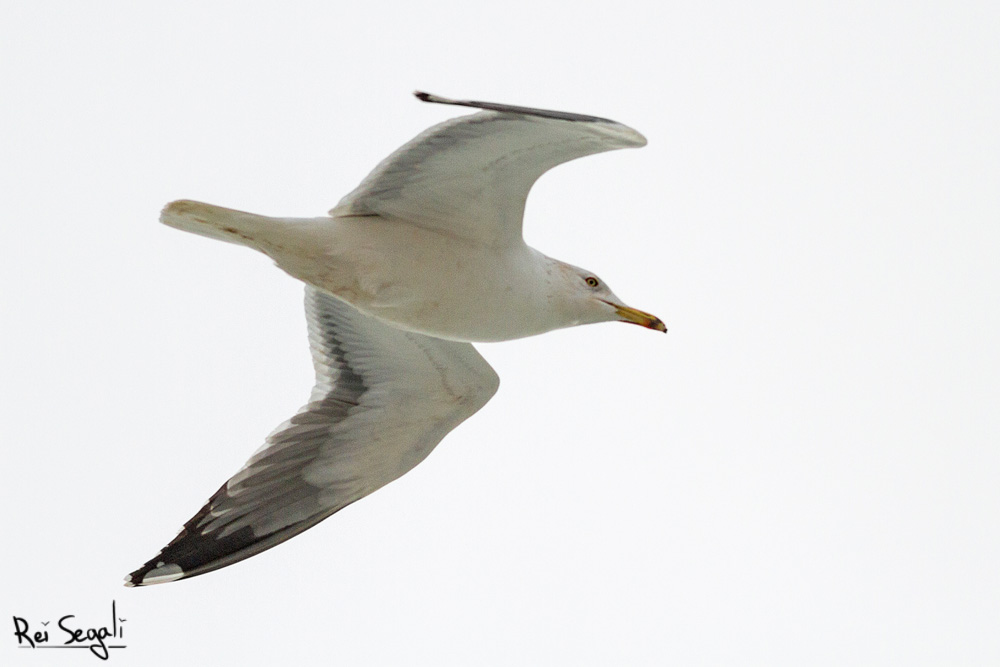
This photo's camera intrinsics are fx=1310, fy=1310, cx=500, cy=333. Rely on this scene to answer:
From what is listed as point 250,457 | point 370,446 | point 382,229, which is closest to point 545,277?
point 382,229

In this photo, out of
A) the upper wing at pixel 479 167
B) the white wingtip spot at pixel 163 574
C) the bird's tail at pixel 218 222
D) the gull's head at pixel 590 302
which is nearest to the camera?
the upper wing at pixel 479 167

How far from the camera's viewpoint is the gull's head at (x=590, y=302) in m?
6.38

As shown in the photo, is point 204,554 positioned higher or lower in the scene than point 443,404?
lower

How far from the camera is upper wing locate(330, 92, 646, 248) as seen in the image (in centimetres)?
540

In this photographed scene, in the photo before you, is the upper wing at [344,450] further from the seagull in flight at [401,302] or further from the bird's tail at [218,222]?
the bird's tail at [218,222]

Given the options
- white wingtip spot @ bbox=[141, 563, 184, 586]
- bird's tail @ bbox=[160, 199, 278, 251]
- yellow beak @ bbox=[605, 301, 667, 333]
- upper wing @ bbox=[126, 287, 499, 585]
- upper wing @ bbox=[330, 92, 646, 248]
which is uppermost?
upper wing @ bbox=[330, 92, 646, 248]

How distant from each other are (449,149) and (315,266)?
81 centimetres

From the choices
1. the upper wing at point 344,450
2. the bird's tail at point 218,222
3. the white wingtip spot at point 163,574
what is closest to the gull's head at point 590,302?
the upper wing at point 344,450

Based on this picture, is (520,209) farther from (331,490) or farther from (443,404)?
(331,490)

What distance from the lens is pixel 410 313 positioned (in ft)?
20.1

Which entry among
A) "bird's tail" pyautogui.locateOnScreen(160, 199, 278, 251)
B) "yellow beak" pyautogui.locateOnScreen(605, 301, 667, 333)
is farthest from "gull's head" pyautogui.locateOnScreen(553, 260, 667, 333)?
"bird's tail" pyautogui.locateOnScreen(160, 199, 278, 251)

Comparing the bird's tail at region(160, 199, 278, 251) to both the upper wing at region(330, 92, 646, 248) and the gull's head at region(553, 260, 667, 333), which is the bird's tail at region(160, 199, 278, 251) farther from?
the gull's head at region(553, 260, 667, 333)

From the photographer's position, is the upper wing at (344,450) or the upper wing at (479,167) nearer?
the upper wing at (479,167)

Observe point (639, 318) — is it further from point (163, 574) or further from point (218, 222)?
point (163, 574)
